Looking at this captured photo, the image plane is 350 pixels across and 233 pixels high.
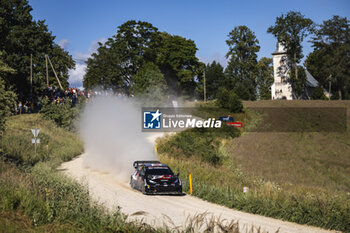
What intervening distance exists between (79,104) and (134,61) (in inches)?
1311

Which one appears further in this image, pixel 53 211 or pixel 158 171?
pixel 158 171

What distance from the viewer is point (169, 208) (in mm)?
19984

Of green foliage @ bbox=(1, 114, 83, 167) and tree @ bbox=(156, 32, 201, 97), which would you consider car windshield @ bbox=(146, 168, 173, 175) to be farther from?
tree @ bbox=(156, 32, 201, 97)

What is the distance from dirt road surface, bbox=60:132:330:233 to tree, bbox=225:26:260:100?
86030 mm

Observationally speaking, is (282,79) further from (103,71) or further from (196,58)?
(103,71)

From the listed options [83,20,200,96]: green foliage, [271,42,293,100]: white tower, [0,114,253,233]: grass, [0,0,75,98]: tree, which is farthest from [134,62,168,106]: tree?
[0,114,253,233]: grass

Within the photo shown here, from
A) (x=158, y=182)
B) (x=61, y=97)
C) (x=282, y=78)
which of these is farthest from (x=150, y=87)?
(x=282, y=78)

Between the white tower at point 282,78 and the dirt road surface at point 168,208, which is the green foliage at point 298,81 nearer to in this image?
the white tower at point 282,78

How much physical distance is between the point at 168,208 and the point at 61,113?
41.1 meters

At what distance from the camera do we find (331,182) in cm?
3238

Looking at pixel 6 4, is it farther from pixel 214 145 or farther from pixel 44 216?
pixel 44 216

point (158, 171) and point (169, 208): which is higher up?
point (158, 171)

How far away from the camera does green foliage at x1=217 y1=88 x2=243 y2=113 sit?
6681 centimetres

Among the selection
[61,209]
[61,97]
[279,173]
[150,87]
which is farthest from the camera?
[150,87]
